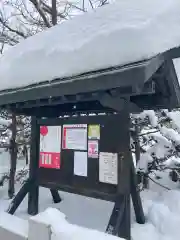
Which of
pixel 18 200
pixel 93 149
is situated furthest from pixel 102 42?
pixel 18 200

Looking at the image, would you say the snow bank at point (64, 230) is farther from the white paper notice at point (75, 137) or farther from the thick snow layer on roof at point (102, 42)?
the thick snow layer on roof at point (102, 42)

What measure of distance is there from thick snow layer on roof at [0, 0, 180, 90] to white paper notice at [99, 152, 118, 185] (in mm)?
1063

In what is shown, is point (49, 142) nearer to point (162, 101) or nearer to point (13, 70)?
point (13, 70)

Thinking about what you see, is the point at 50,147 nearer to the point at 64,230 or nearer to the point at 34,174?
the point at 34,174

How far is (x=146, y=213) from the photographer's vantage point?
153 inches

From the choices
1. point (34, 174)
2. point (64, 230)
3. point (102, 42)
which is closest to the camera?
point (64, 230)

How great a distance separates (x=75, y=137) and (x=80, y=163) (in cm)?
34

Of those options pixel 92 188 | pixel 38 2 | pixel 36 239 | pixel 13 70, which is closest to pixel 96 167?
pixel 92 188

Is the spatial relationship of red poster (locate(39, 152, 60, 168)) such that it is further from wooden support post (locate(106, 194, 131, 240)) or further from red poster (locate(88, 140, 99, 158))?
wooden support post (locate(106, 194, 131, 240))

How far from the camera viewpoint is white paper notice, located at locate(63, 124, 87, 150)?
133 inches

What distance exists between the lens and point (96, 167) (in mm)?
3223

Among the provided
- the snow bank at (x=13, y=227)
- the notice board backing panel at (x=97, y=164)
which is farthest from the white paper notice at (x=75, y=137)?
the snow bank at (x=13, y=227)

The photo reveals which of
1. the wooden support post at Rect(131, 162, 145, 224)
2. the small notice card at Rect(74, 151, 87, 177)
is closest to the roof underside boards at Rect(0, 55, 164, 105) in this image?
the small notice card at Rect(74, 151, 87, 177)

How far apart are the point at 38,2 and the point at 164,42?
6.38 metres
